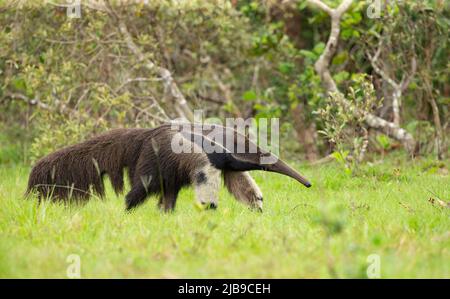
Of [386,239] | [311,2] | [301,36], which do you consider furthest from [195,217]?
[301,36]

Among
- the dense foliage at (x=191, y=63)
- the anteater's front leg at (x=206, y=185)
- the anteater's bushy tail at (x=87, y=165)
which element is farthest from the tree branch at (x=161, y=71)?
the anteater's front leg at (x=206, y=185)

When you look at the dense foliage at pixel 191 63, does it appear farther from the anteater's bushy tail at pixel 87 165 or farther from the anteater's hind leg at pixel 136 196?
the anteater's hind leg at pixel 136 196

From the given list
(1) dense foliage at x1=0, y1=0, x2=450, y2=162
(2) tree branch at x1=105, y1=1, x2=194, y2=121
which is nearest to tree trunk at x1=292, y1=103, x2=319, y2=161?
(1) dense foliage at x1=0, y1=0, x2=450, y2=162

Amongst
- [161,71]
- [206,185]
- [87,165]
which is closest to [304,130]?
[161,71]

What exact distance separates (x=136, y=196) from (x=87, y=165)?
60 centimetres

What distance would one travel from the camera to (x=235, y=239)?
4.09 m

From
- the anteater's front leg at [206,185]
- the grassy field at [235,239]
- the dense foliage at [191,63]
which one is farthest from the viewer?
the dense foliage at [191,63]

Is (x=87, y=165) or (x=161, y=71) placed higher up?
(x=161, y=71)

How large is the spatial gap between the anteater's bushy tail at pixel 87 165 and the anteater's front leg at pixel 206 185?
0.60 meters

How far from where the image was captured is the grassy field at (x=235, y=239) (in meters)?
3.46

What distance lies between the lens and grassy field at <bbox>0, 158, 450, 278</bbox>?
3.46 meters

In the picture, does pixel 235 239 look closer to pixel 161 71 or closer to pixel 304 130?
→ pixel 161 71

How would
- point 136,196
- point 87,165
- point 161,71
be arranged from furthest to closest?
point 161,71 < point 87,165 < point 136,196
